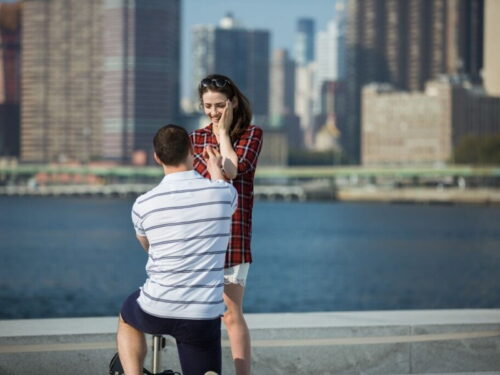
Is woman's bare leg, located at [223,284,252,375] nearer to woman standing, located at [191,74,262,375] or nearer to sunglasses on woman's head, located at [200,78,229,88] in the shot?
woman standing, located at [191,74,262,375]

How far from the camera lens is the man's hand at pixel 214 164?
447 centimetres

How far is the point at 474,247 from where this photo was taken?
56281 millimetres

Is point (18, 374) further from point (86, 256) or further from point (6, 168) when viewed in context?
point (6, 168)

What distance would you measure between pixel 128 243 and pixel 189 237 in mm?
54806

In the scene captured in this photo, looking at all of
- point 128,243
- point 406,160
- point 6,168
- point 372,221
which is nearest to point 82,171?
point 6,168

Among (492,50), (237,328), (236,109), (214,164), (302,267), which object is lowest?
(302,267)

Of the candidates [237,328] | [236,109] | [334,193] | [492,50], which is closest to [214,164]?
[236,109]

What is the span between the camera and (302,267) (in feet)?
140

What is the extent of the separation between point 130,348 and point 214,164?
2.71 feet

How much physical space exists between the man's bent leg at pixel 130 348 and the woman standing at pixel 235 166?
0.58m

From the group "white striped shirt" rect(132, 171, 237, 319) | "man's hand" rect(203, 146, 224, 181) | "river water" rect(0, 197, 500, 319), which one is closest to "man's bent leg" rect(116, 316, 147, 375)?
"white striped shirt" rect(132, 171, 237, 319)

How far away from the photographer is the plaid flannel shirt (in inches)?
184

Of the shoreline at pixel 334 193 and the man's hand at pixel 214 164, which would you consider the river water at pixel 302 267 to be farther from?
the shoreline at pixel 334 193

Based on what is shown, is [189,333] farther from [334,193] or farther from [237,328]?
[334,193]
